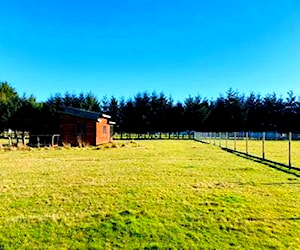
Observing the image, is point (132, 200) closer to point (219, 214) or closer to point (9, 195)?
point (219, 214)

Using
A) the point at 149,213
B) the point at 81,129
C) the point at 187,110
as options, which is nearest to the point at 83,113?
the point at 81,129

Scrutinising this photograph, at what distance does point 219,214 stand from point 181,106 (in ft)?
147

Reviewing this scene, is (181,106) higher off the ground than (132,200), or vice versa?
(181,106)

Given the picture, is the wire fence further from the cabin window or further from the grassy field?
the cabin window

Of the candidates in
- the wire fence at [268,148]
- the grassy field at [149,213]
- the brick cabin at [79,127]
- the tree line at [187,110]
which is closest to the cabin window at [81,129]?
the brick cabin at [79,127]

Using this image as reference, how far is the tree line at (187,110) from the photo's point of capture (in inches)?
1863

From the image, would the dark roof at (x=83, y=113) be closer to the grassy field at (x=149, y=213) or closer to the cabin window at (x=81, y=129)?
the cabin window at (x=81, y=129)

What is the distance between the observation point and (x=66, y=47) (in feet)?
87.9

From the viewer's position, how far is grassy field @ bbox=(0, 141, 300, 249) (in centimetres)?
366

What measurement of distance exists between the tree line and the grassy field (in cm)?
3890

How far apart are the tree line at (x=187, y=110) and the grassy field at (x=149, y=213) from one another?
3890cm

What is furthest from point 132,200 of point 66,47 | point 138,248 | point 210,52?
point 66,47

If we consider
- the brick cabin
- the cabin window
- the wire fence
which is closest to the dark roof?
the brick cabin

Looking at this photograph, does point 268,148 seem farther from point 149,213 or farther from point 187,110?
point 187,110
